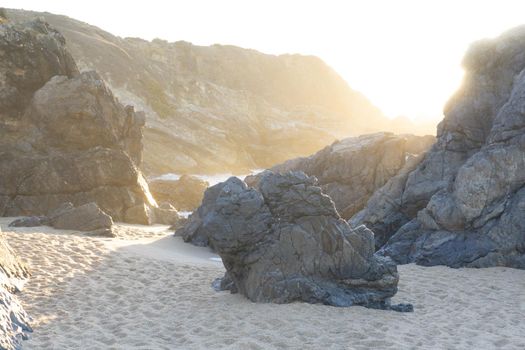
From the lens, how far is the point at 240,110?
8825cm

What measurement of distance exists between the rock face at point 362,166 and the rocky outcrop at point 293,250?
484 inches

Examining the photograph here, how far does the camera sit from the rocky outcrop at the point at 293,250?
11.4 metres

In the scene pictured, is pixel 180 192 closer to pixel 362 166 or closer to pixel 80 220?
pixel 362 166

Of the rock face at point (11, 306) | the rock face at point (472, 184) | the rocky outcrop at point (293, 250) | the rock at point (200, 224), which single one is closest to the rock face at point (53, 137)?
the rock at point (200, 224)

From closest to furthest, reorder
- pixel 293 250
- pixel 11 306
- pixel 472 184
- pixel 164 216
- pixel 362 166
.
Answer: pixel 11 306
pixel 293 250
pixel 472 184
pixel 362 166
pixel 164 216

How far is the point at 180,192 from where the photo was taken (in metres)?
37.2

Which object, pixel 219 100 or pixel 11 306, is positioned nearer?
pixel 11 306

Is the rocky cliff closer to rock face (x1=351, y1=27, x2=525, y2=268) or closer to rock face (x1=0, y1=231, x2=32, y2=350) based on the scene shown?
rock face (x1=351, y1=27, x2=525, y2=268)

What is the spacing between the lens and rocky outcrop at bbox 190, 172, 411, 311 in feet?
37.6

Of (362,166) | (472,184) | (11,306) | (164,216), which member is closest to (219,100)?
(164,216)

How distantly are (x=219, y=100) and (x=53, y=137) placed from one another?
63388 millimetres

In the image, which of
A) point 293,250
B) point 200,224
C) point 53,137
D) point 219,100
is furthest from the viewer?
point 219,100

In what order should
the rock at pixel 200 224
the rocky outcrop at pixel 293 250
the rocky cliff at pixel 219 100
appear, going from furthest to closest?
the rocky cliff at pixel 219 100, the rock at pixel 200 224, the rocky outcrop at pixel 293 250

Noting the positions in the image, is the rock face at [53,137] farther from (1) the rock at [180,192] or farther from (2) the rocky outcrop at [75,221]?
(1) the rock at [180,192]
